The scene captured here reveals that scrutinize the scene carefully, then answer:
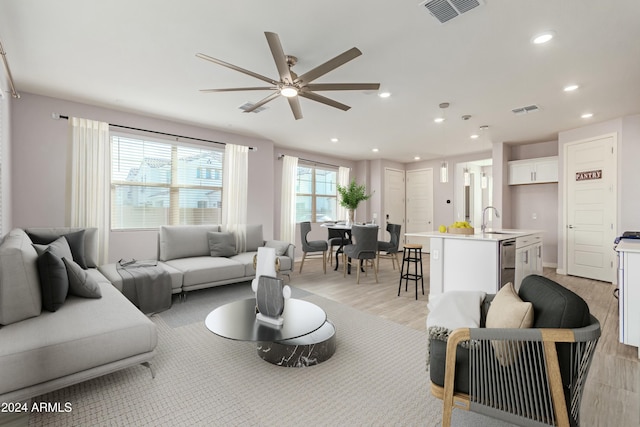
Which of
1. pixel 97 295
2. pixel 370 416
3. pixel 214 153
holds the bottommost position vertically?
pixel 370 416

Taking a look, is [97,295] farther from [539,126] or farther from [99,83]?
[539,126]

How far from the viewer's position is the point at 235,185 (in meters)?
5.52

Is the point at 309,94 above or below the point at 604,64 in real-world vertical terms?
below

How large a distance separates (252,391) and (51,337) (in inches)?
47.8

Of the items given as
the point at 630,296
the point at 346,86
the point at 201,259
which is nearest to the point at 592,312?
the point at 630,296

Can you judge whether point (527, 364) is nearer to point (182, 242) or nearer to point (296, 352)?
point (296, 352)

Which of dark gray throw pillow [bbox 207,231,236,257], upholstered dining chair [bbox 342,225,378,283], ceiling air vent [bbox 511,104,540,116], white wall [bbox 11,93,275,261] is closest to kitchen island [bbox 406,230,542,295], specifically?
upholstered dining chair [bbox 342,225,378,283]

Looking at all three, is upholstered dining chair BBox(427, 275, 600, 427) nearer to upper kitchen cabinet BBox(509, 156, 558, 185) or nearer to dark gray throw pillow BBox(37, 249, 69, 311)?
dark gray throw pillow BBox(37, 249, 69, 311)

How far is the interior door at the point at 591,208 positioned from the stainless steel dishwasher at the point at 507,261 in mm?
2594

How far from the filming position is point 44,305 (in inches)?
Result: 82.4

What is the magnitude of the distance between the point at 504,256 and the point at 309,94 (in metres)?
2.76

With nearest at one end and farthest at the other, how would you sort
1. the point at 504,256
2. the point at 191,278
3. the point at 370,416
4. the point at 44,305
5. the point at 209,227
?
the point at 370,416, the point at 44,305, the point at 504,256, the point at 191,278, the point at 209,227

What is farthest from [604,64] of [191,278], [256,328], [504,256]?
[191,278]

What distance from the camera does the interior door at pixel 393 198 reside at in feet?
27.1
